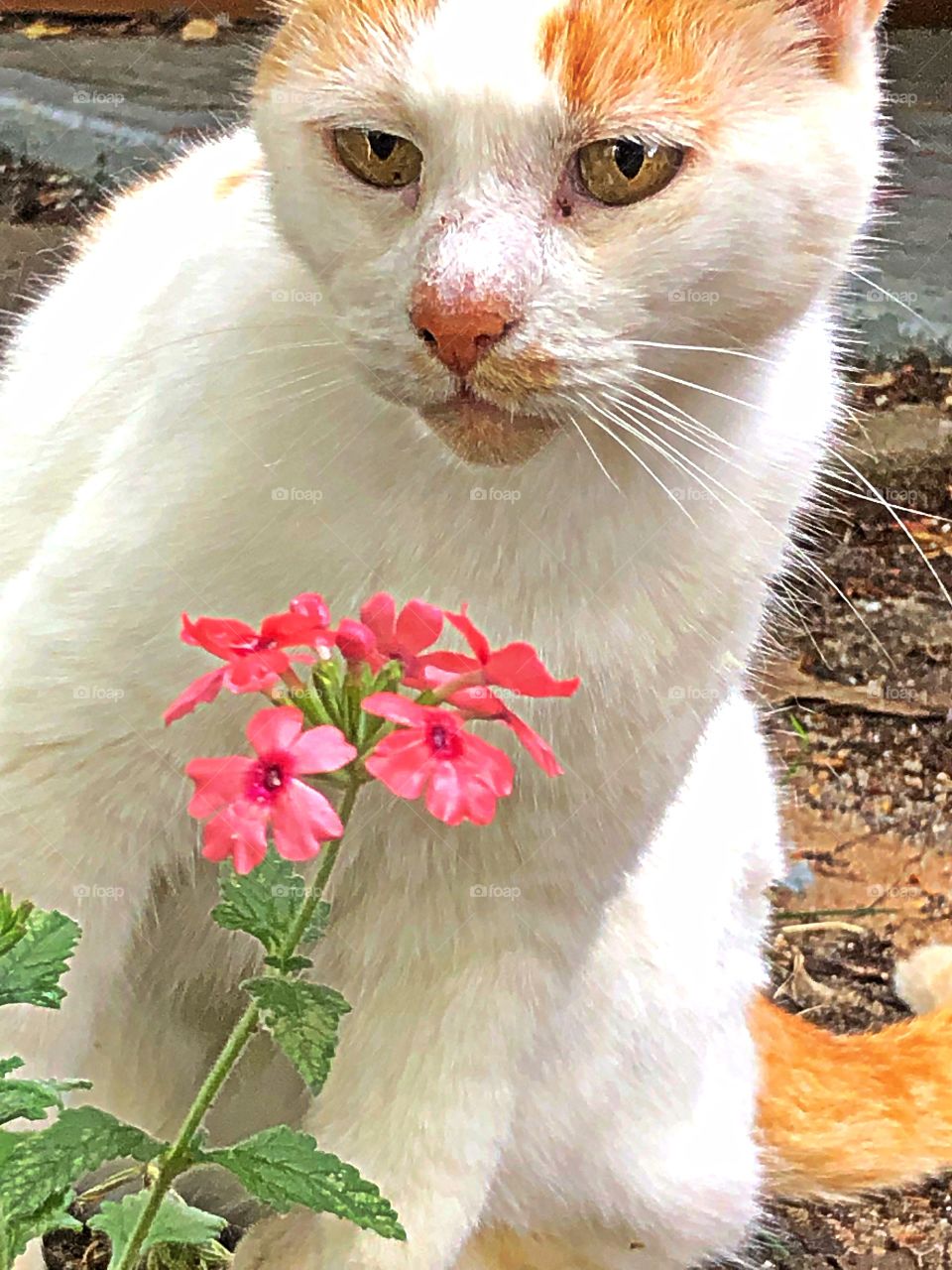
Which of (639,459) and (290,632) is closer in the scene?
(290,632)

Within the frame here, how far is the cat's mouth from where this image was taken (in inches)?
26.8

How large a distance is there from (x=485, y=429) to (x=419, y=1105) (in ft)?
1.47

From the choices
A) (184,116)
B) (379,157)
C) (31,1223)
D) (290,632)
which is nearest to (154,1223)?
(31,1223)

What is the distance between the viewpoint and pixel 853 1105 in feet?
3.83

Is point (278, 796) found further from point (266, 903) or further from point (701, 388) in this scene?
point (701, 388)

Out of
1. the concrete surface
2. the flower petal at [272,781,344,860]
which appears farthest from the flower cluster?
the concrete surface

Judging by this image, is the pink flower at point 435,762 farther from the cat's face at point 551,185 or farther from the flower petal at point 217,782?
the cat's face at point 551,185

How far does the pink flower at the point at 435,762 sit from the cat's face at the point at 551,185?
0.58ft

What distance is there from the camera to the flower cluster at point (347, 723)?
22.0 inches

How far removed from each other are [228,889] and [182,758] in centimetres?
20

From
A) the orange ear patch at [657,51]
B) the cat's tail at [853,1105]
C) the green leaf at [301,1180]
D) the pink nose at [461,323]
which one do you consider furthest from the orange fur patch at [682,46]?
the cat's tail at [853,1105]

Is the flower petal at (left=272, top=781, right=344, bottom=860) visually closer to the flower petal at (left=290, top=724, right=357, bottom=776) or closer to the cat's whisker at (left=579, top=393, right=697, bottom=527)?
the flower petal at (left=290, top=724, right=357, bottom=776)

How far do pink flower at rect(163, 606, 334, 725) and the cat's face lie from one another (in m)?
0.15

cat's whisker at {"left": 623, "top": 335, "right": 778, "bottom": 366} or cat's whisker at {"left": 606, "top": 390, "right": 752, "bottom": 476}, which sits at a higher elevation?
cat's whisker at {"left": 623, "top": 335, "right": 778, "bottom": 366}
